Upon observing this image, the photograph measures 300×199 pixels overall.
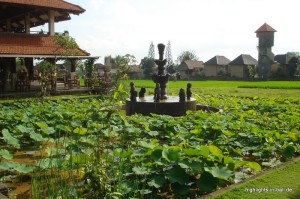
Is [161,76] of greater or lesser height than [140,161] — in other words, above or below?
above

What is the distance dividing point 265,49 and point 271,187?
2326 inches

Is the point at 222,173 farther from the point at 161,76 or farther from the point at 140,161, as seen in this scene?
the point at 161,76

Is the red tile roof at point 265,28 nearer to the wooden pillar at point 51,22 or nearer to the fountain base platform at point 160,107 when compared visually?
the wooden pillar at point 51,22

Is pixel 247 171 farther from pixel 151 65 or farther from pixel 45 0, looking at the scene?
pixel 151 65

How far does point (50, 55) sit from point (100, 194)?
15.7 meters

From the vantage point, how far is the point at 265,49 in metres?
59.0

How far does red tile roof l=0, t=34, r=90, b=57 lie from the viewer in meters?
17.6

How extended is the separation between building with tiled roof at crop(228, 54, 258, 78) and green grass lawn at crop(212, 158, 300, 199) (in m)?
58.1

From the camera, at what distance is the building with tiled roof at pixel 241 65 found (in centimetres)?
6047

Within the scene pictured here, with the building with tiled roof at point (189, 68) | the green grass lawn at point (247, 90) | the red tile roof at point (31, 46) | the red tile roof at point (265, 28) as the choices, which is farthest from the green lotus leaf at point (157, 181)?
the building with tiled roof at point (189, 68)

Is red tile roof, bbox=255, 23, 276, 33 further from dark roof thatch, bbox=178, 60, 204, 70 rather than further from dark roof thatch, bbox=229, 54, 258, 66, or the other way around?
dark roof thatch, bbox=178, 60, 204, 70

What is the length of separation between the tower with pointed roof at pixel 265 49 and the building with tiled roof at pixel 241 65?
2.55m

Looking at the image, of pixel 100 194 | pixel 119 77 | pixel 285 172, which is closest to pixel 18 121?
pixel 100 194

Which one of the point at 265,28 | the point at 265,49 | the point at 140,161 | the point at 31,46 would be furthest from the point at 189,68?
the point at 140,161
